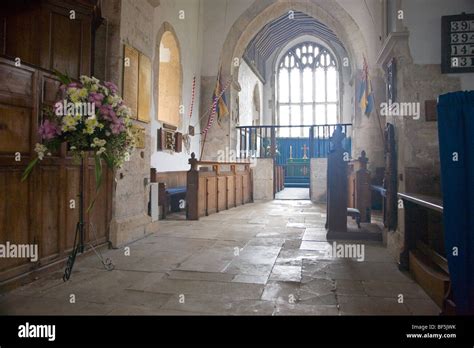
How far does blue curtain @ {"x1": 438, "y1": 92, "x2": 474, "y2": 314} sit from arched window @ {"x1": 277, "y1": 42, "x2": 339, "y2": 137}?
51.4 feet

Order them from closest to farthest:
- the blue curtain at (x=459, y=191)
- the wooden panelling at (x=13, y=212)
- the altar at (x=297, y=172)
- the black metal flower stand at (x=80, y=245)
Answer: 1. the blue curtain at (x=459, y=191)
2. the wooden panelling at (x=13, y=212)
3. the black metal flower stand at (x=80, y=245)
4. the altar at (x=297, y=172)

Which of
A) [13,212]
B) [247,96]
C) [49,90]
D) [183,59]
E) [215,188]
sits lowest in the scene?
[13,212]

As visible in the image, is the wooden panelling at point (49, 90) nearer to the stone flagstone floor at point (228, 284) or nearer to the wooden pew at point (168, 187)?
the stone flagstone floor at point (228, 284)

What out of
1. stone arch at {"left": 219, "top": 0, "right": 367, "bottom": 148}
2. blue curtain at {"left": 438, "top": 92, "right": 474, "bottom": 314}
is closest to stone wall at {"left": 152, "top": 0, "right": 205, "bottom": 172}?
stone arch at {"left": 219, "top": 0, "right": 367, "bottom": 148}

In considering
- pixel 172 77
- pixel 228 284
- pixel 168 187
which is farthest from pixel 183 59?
pixel 228 284

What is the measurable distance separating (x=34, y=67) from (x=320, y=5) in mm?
7900

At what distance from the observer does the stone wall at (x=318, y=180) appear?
30.4ft

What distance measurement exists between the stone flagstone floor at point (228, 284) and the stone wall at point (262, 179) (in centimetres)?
498

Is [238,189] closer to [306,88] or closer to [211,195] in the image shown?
[211,195]

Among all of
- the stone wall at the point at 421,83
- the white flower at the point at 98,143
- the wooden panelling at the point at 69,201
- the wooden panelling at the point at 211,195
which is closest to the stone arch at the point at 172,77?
the wooden panelling at the point at 211,195

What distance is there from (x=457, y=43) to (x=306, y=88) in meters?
15.2

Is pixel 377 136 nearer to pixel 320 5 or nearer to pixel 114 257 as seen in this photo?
pixel 320 5

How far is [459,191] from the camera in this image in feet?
6.57

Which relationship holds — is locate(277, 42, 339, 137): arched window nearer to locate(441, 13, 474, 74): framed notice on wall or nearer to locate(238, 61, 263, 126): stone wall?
locate(238, 61, 263, 126): stone wall
